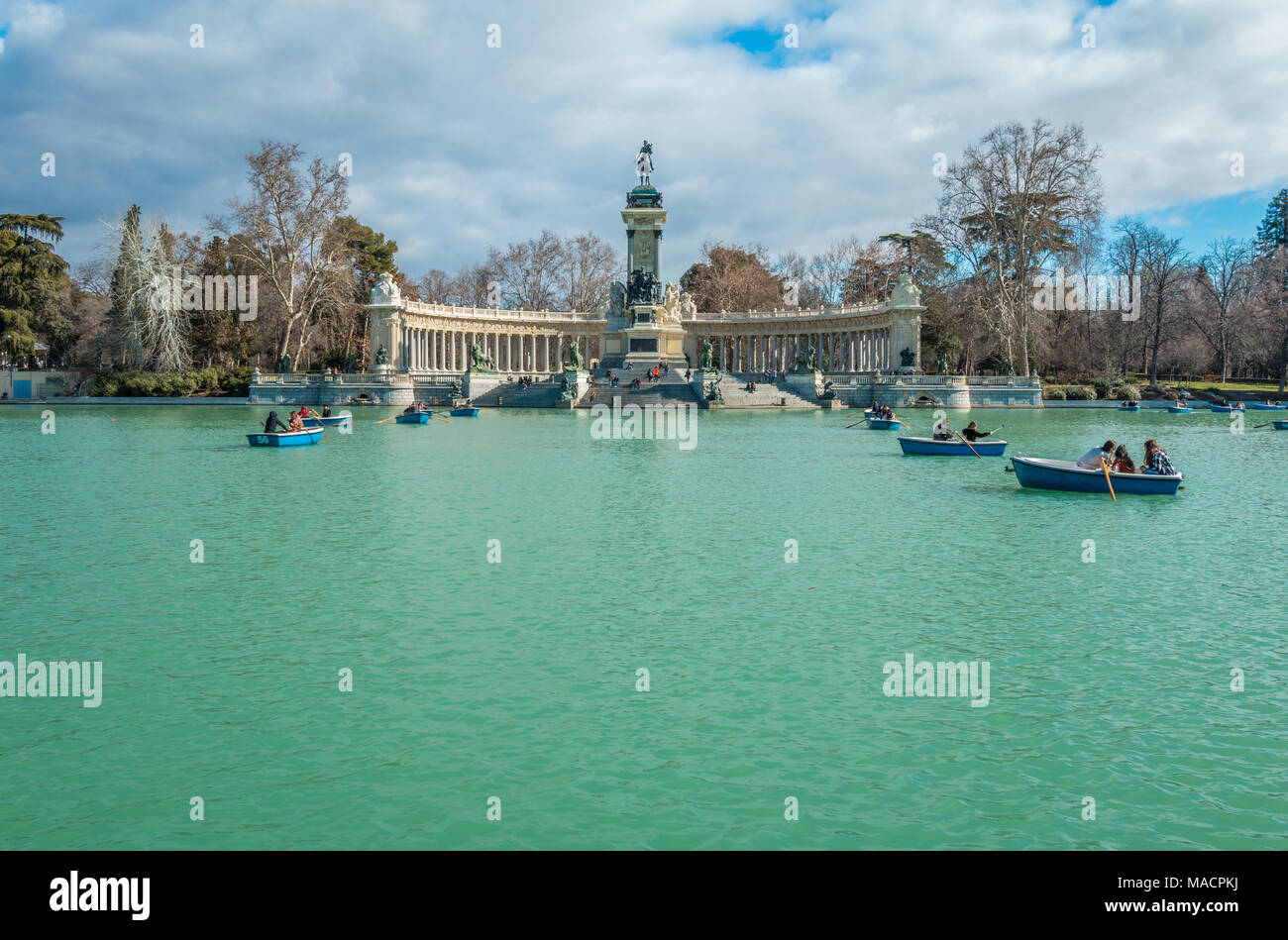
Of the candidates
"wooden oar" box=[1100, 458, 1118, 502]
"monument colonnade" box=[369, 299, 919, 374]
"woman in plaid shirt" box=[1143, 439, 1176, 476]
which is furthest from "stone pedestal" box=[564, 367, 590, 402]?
"woman in plaid shirt" box=[1143, 439, 1176, 476]

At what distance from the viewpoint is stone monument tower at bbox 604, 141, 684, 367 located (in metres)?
75.8

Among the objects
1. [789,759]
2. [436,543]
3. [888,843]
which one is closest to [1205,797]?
[888,843]

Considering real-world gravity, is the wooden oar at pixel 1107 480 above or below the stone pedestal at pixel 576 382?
below

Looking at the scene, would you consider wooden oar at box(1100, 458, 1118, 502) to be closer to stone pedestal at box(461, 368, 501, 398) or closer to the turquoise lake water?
the turquoise lake water

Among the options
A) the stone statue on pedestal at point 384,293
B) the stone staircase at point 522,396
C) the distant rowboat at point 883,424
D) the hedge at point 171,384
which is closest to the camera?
the distant rowboat at point 883,424

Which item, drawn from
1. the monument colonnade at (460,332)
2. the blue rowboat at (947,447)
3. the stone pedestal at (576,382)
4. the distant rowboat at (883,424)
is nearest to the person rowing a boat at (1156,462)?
the blue rowboat at (947,447)

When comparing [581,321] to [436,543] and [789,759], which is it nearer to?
[436,543]

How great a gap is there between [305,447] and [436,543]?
19973mm

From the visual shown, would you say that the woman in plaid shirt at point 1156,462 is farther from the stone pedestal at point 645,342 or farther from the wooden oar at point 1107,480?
the stone pedestal at point 645,342

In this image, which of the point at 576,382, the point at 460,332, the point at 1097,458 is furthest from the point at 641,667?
the point at 460,332

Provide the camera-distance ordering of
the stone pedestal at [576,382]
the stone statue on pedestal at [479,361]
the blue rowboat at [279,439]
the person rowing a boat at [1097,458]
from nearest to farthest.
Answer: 1. the person rowing a boat at [1097,458]
2. the blue rowboat at [279,439]
3. the stone pedestal at [576,382]
4. the stone statue on pedestal at [479,361]

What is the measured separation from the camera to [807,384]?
66.7 metres

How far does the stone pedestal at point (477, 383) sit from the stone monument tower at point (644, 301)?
452 inches

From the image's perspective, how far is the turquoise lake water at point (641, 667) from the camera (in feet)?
22.9
